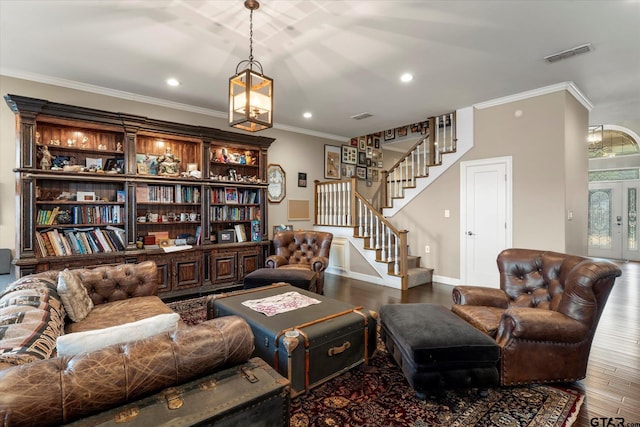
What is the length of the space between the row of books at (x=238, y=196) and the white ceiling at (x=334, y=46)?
1.49 m

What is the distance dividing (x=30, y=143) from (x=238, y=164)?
8.93ft

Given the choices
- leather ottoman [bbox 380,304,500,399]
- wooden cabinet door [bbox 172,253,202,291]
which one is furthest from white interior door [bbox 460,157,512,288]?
wooden cabinet door [bbox 172,253,202,291]

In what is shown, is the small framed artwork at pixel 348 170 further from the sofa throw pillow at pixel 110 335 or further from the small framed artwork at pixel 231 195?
the sofa throw pillow at pixel 110 335

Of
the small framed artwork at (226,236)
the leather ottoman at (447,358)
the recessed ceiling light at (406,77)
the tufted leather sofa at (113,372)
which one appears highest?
the recessed ceiling light at (406,77)

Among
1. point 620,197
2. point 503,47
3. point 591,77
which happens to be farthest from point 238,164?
point 620,197

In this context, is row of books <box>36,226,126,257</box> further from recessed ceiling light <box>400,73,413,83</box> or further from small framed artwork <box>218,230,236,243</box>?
recessed ceiling light <box>400,73,413,83</box>

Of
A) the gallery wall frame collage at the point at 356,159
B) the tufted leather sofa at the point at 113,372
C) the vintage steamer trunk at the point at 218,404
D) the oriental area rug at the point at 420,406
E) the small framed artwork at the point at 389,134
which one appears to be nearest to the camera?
the tufted leather sofa at the point at 113,372

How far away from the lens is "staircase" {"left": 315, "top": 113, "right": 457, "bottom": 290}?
17.6 feet

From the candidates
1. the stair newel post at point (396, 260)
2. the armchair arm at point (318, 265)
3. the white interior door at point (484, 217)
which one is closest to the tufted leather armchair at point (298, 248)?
the armchair arm at point (318, 265)

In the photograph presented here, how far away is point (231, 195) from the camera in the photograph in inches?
216

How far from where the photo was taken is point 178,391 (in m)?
1.21

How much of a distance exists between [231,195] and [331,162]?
2634 mm

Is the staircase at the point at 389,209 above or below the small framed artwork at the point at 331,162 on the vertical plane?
below

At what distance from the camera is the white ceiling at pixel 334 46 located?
8.77 feet
